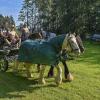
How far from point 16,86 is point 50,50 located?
165 cm

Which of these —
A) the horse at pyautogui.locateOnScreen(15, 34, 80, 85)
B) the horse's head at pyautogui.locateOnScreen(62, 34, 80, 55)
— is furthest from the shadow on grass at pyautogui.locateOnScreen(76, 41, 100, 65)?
the horse's head at pyautogui.locateOnScreen(62, 34, 80, 55)

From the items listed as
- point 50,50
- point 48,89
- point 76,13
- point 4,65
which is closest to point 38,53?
point 50,50

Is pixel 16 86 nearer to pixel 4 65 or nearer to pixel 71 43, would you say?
pixel 71 43

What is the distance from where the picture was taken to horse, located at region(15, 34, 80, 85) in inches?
448

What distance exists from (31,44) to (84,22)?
155 ft

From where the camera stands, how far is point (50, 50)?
11.8 metres

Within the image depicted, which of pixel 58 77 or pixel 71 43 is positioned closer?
pixel 71 43

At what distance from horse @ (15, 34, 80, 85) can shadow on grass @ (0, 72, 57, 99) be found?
44cm

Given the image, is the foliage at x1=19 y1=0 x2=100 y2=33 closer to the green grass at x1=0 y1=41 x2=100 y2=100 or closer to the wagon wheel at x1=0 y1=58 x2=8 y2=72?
the wagon wheel at x1=0 y1=58 x2=8 y2=72

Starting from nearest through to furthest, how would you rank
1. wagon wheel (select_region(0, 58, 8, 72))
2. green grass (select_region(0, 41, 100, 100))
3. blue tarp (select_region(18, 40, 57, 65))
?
green grass (select_region(0, 41, 100, 100)) < blue tarp (select_region(18, 40, 57, 65)) < wagon wheel (select_region(0, 58, 8, 72))

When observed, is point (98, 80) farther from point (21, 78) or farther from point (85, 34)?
point (85, 34)

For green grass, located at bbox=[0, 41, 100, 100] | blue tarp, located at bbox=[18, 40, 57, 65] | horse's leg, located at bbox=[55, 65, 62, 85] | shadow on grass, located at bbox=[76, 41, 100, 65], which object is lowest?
shadow on grass, located at bbox=[76, 41, 100, 65]

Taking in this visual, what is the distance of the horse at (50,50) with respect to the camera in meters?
11.4

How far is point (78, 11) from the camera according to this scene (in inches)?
2346
